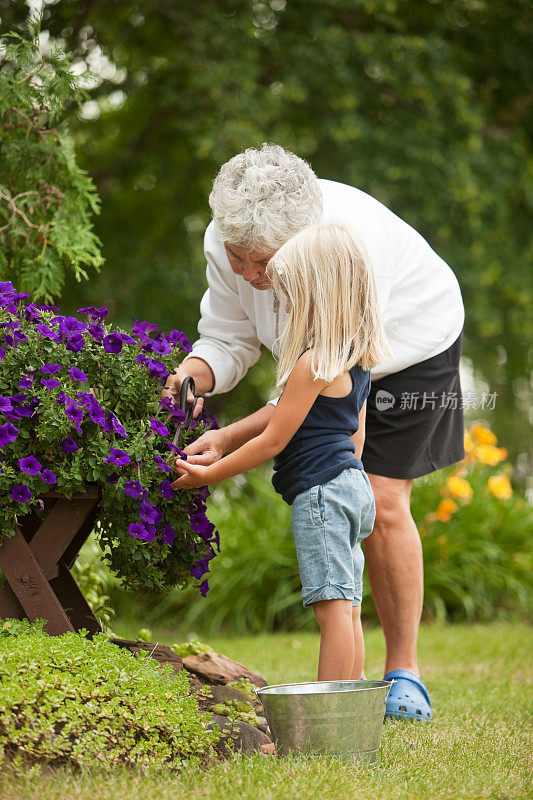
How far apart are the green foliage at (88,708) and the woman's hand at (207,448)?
0.55 metres

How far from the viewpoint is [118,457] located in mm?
2256

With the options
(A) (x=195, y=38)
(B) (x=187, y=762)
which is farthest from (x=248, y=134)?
(B) (x=187, y=762)

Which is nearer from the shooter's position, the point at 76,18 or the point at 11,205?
the point at 11,205

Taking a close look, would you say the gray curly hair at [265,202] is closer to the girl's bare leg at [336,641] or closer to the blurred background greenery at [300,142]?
the girl's bare leg at [336,641]

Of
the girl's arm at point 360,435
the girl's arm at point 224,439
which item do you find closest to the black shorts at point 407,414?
the girl's arm at point 360,435

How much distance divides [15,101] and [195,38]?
4346 millimetres

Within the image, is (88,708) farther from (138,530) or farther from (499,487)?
(499,487)

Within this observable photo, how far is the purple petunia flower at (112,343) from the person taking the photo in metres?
2.40

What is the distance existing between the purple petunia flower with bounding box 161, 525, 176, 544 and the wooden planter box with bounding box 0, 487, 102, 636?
0.67ft

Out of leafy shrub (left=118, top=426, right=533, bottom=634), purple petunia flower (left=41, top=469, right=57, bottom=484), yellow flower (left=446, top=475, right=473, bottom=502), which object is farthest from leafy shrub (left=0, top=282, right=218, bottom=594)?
yellow flower (left=446, top=475, right=473, bottom=502)

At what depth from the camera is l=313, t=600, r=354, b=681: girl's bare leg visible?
2.30 metres

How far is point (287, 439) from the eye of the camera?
7.63 ft

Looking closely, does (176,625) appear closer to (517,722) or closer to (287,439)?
(517,722)

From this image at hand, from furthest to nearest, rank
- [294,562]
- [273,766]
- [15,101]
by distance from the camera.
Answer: [294,562] → [15,101] → [273,766]
